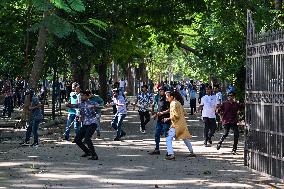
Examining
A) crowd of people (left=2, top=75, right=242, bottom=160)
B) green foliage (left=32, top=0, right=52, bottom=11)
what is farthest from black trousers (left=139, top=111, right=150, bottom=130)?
green foliage (left=32, top=0, right=52, bottom=11)

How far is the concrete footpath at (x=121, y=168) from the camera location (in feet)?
31.4

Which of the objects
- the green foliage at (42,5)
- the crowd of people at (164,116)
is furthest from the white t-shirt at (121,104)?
the green foliage at (42,5)

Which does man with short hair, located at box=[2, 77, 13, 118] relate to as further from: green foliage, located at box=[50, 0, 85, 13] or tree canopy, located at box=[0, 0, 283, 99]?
green foliage, located at box=[50, 0, 85, 13]

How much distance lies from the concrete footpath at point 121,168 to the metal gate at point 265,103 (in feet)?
1.19

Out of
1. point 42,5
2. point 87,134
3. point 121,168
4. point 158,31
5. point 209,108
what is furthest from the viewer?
point 158,31

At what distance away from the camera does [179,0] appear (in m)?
24.3

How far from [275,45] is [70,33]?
4.97 meters

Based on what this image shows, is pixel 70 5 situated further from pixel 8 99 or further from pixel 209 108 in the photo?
pixel 8 99

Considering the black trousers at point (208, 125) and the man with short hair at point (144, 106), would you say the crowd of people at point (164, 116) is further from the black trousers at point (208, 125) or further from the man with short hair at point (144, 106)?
the man with short hair at point (144, 106)

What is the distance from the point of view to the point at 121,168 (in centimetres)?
1136

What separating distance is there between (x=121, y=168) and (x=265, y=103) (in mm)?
3277

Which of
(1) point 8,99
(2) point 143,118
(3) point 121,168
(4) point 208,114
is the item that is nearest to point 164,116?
(4) point 208,114

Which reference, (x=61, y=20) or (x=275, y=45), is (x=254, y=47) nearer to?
(x=275, y=45)

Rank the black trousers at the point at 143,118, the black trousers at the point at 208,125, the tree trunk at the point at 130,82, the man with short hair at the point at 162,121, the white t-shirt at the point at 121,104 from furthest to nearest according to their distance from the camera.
Result: the tree trunk at the point at 130,82
the black trousers at the point at 143,118
the white t-shirt at the point at 121,104
the black trousers at the point at 208,125
the man with short hair at the point at 162,121
